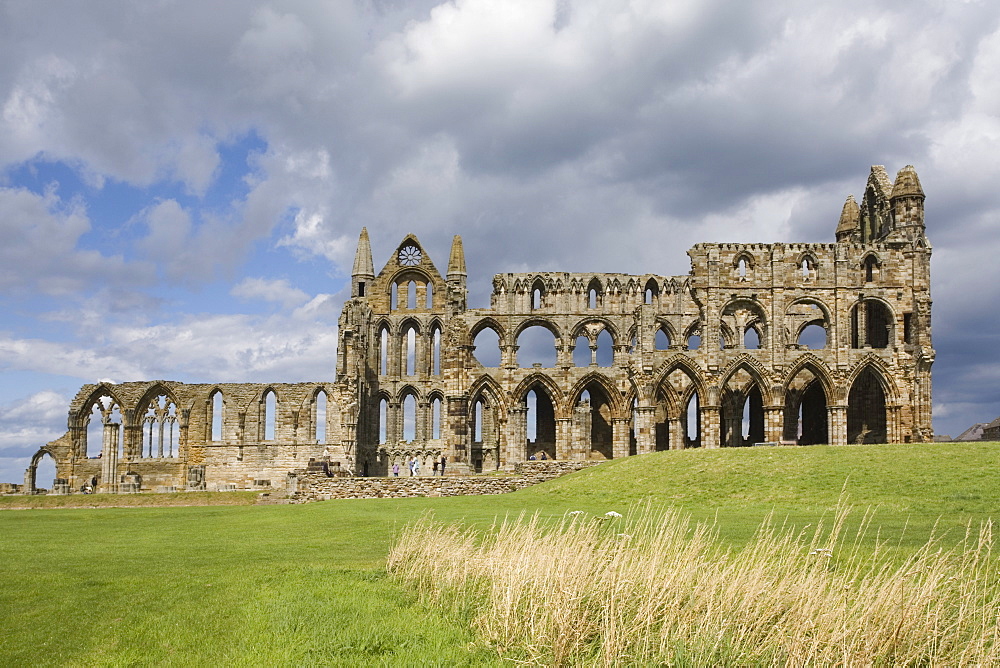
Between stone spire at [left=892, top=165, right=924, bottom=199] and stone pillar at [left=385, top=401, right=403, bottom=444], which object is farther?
stone pillar at [left=385, top=401, right=403, bottom=444]

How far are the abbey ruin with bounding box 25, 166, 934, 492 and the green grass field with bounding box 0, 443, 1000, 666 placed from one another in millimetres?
14483

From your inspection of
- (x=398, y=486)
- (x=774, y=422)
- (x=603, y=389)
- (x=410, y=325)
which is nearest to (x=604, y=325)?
(x=603, y=389)

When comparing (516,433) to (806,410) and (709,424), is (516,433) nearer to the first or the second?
(709,424)

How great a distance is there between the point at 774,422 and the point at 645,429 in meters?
6.56

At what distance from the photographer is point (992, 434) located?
157ft

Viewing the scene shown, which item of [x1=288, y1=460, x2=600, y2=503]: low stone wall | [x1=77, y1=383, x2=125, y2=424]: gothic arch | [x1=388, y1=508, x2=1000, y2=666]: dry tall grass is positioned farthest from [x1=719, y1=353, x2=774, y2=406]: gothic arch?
[x1=77, y1=383, x2=125, y2=424]: gothic arch

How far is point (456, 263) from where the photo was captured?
68875 millimetres

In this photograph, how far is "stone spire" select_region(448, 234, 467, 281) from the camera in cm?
6869

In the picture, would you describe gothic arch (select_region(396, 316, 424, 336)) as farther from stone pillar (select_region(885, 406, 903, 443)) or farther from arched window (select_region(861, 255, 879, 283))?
stone pillar (select_region(885, 406, 903, 443))

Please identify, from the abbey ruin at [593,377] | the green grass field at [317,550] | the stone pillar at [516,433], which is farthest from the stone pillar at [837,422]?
the stone pillar at [516,433]

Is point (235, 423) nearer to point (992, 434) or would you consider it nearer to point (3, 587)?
point (992, 434)

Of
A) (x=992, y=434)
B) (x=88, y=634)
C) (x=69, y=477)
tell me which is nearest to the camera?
(x=88, y=634)

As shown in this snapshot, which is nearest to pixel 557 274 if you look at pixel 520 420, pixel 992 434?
pixel 520 420

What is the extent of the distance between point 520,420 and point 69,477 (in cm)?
2868
